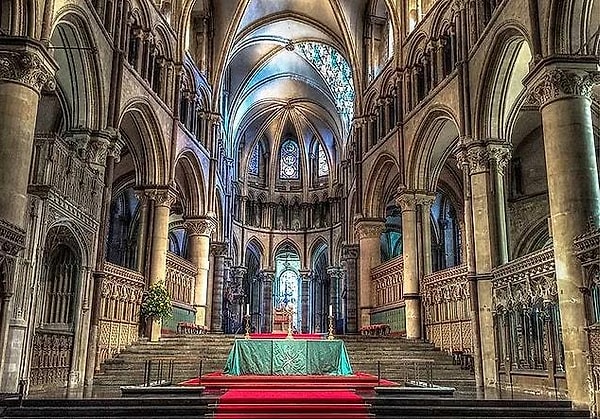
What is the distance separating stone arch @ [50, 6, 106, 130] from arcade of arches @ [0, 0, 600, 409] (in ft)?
0.17

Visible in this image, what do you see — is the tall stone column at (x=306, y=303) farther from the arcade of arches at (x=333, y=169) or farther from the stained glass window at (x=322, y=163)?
the stained glass window at (x=322, y=163)

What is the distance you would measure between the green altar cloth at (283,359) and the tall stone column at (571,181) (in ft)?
17.3

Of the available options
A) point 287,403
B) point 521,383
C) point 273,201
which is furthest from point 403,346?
point 273,201

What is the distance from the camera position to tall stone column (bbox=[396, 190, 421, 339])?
22.3 meters

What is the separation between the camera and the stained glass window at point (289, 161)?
46.9m

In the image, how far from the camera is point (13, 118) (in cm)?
1180

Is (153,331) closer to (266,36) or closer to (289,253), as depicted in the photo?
(266,36)

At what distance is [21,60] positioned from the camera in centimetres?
1189

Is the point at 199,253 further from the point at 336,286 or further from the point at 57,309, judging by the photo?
the point at 336,286

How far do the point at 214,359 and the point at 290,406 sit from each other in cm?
843

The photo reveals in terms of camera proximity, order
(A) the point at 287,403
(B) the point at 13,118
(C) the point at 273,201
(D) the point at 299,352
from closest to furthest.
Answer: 1. (A) the point at 287,403
2. (B) the point at 13,118
3. (D) the point at 299,352
4. (C) the point at 273,201

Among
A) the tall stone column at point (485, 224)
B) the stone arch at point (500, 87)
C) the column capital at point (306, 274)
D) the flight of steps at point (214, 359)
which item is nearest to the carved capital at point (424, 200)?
the tall stone column at point (485, 224)

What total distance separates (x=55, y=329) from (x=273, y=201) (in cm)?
3185

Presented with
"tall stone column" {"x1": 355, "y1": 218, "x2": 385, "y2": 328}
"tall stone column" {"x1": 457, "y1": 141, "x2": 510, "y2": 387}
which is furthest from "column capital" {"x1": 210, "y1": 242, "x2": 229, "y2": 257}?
"tall stone column" {"x1": 457, "y1": 141, "x2": 510, "y2": 387}
